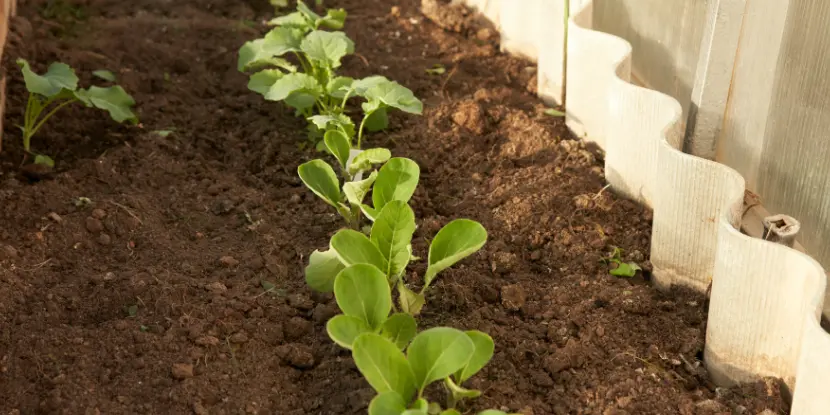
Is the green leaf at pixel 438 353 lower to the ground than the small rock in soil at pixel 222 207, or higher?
higher

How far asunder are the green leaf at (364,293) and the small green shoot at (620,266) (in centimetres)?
74

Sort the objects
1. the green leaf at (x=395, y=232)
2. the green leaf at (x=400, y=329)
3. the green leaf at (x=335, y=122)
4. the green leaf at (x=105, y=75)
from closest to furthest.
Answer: the green leaf at (x=400, y=329), the green leaf at (x=395, y=232), the green leaf at (x=335, y=122), the green leaf at (x=105, y=75)

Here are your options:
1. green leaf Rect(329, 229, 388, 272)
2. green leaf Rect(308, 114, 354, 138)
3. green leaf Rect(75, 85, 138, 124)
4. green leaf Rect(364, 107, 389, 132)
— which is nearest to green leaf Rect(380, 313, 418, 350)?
green leaf Rect(329, 229, 388, 272)

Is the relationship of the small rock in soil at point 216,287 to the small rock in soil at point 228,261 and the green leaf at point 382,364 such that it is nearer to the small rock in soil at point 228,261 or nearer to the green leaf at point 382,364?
the small rock in soil at point 228,261

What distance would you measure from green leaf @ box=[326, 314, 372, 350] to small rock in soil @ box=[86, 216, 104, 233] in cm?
100

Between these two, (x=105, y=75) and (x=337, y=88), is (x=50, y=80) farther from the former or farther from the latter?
(x=337, y=88)

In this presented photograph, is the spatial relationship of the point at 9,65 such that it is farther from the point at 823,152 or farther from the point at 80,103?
the point at 823,152

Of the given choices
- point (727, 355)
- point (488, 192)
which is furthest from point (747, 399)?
point (488, 192)

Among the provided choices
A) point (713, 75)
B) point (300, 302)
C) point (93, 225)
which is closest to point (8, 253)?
point (93, 225)

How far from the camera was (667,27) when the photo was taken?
109 inches

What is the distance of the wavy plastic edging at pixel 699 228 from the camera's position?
5.91 ft

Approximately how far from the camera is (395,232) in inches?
81.5

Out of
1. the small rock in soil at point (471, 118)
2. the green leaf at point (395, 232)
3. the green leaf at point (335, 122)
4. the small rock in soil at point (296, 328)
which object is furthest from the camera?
the small rock in soil at point (471, 118)

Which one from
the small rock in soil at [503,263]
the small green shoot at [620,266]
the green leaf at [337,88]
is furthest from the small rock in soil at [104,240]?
the small green shoot at [620,266]
